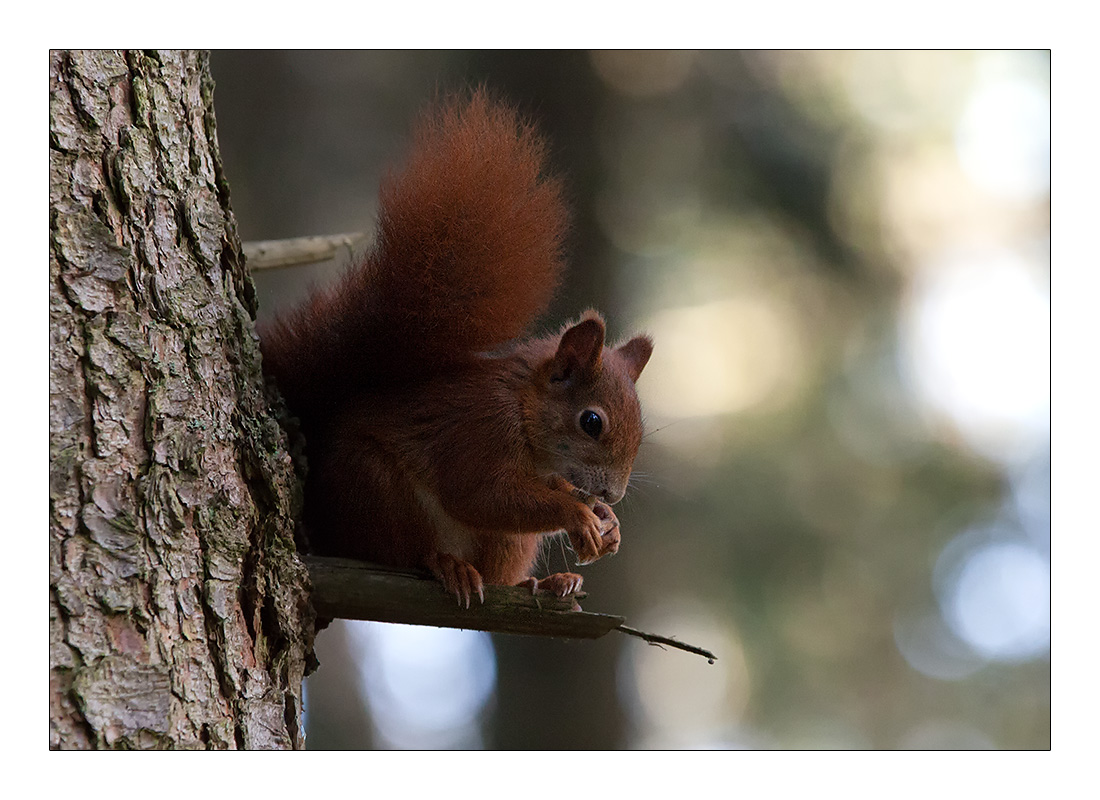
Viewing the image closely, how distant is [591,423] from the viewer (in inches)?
73.4

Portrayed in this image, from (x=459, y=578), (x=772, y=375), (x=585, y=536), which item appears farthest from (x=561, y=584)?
(x=772, y=375)

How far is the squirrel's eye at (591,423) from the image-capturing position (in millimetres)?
1863

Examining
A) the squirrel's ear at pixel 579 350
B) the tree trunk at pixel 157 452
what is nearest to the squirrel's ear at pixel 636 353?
the squirrel's ear at pixel 579 350

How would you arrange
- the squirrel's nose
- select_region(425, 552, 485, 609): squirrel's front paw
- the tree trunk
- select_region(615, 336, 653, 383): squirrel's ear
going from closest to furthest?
the tree trunk < select_region(425, 552, 485, 609): squirrel's front paw < the squirrel's nose < select_region(615, 336, 653, 383): squirrel's ear

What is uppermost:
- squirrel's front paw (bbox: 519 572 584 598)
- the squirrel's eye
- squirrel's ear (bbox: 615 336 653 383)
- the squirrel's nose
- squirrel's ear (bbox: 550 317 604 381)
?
squirrel's ear (bbox: 615 336 653 383)

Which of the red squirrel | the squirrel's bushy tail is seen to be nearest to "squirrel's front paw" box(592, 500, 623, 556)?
the red squirrel

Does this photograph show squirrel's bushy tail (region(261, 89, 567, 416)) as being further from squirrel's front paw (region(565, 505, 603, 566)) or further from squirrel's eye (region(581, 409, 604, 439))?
squirrel's front paw (region(565, 505, 603, 566))

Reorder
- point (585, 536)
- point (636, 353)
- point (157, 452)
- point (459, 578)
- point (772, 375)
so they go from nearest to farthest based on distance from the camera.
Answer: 1. point (157, 452)
2. point (459, 578)
3. point (585, 536)
4. point (636, 353)
5. point (772, 375)

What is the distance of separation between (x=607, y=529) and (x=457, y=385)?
406 millimetres

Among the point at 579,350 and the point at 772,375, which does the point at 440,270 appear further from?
the point at 772,375

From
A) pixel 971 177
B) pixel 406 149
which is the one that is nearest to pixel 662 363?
pixel 971 177

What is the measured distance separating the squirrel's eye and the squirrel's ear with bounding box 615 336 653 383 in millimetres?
227

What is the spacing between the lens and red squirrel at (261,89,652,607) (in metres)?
1.69
